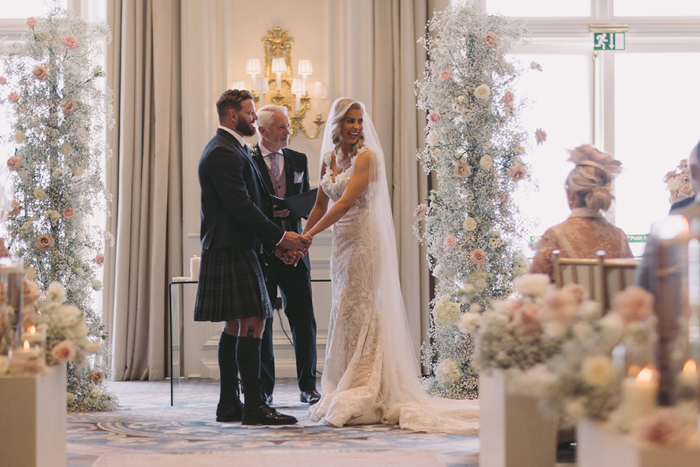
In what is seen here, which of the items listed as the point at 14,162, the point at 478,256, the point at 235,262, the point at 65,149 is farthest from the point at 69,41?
the point at 478,256

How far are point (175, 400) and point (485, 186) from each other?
94.6 inches

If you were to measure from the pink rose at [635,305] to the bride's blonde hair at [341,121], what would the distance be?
2558 mm

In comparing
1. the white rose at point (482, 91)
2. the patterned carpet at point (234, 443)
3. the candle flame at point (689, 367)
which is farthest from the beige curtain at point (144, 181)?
the candle flame at point (689, 367)

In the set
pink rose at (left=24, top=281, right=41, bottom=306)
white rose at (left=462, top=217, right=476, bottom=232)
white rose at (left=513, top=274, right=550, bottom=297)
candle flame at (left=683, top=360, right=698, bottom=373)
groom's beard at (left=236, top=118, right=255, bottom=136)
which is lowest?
candle flame at (left=683, top=360, right=698, bottom=373)

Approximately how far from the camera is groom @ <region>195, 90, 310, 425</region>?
379 centimetres

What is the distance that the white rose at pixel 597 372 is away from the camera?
163cm

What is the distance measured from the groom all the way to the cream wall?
189cm

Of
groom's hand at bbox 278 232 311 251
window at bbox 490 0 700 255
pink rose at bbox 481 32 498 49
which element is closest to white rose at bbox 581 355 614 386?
groom's hand at bbox 278 232 311 251

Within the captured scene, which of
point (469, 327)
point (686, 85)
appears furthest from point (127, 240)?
point (686, 85)

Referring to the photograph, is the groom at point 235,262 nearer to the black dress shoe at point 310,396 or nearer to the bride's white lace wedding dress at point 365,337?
the bride's white lace wedding dress at point 365,337

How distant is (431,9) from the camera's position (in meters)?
5.84

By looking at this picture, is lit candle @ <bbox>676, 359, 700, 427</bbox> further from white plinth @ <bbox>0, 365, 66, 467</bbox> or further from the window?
the window

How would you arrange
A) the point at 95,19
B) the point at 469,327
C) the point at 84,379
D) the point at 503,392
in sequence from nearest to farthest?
the point at 503,392, the point at 469,327, the point at 84,379, the point at 95,19

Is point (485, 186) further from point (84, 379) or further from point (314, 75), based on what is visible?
point (84, 379)
